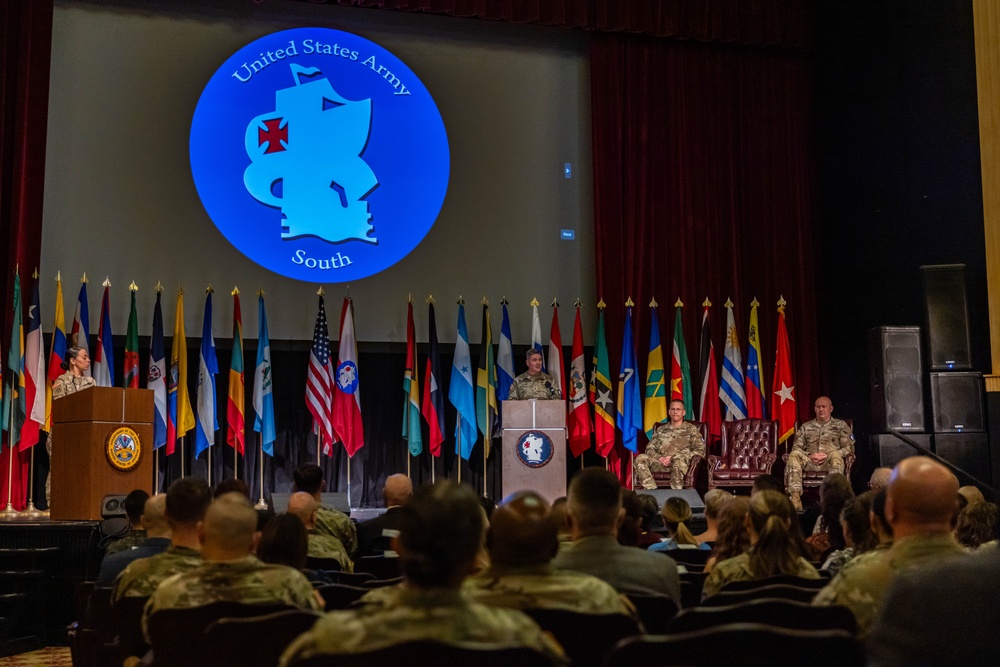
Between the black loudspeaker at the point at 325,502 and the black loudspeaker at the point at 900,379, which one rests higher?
the black loudspeaker at the point at 900,379

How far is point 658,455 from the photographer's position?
10.3 metres

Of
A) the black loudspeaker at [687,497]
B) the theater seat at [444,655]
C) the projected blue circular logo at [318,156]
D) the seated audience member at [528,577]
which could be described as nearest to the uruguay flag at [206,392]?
the projected blue circular logo at [318,156]

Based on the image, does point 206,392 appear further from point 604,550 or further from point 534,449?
point 604,550

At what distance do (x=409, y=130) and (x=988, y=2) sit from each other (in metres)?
5.68

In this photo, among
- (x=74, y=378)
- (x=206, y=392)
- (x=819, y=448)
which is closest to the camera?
(x=74, y=378)

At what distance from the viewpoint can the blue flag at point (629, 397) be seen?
11.2 metres

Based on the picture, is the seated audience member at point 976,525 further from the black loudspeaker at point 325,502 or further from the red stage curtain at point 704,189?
the red stage curtain at point 704,189

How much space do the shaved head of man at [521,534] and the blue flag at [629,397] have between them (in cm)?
872

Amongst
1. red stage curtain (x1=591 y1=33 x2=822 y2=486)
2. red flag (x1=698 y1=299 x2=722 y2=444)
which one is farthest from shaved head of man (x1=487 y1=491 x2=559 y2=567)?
red stage curtain (x1=591 y1=33 x2=822 y2=486)

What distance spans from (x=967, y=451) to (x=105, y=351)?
788 centimetres

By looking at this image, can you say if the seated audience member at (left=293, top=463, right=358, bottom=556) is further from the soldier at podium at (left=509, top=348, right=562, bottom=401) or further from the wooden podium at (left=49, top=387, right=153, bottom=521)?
the soldier at podium at (left=509, top=348, right=562, bottom=401)

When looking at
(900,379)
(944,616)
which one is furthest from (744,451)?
(944,616)

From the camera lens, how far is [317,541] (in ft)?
15.3

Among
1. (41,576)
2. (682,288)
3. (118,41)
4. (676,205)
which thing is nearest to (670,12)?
(676,205)
